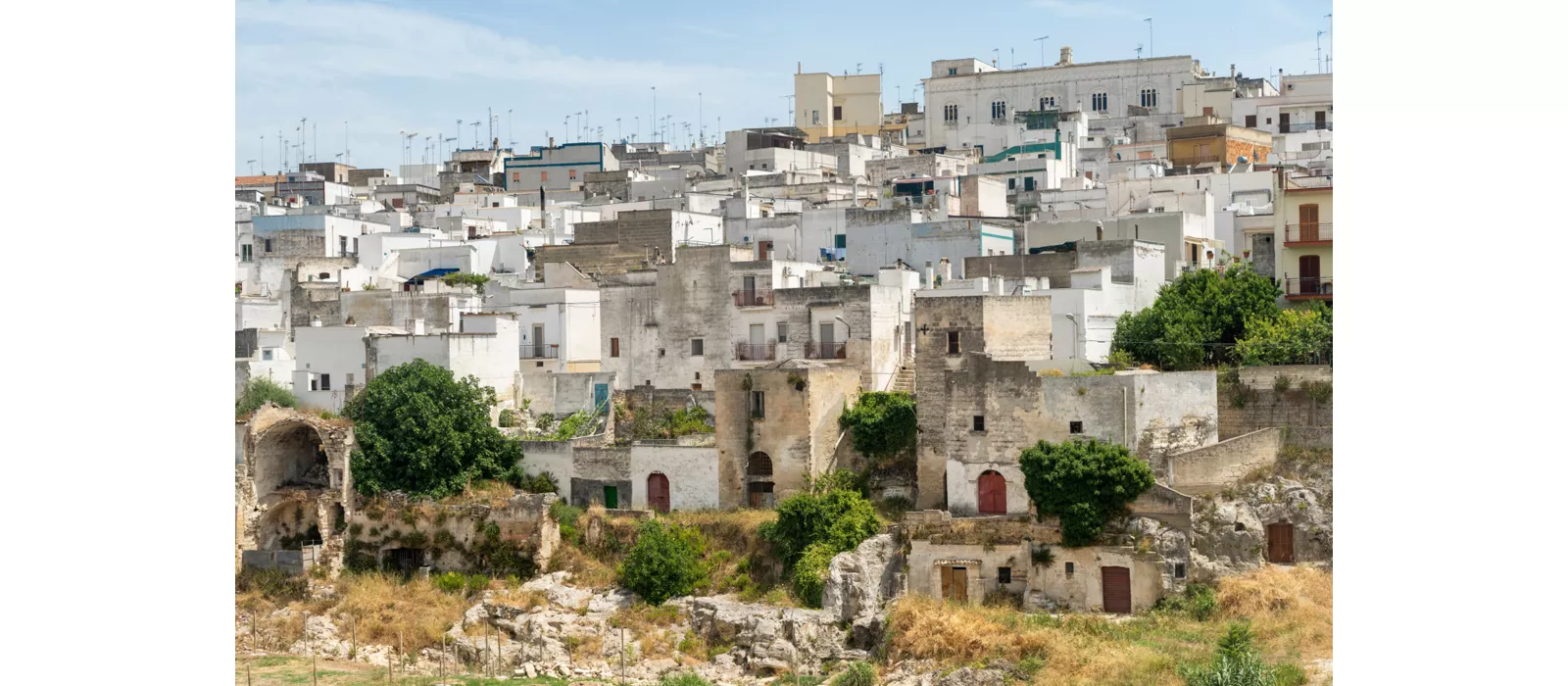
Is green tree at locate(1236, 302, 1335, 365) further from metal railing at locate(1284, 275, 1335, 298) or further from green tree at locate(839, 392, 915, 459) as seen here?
green tree at locate(839, 392, 915, 459)

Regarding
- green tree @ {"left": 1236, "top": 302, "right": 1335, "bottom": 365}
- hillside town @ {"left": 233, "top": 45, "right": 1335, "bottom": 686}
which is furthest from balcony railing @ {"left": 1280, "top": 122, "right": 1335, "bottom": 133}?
green tree @ {"left": 1236, "top": 302, "right": 1335, "bottom": 365}

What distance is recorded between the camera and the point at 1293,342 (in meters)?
13.6

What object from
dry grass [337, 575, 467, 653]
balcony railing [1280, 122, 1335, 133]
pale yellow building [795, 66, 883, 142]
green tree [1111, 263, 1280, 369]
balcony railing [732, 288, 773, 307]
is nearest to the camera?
dry grass [337, 575, 467, 653]

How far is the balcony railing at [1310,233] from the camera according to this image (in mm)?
16266

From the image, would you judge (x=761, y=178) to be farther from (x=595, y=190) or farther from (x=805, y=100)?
(x=805, y=100)

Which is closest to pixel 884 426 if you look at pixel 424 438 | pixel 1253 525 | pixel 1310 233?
pixel 1253 525

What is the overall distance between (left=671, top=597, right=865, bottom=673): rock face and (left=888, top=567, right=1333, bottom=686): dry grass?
1.77 ft

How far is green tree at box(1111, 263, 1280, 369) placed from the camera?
14.5 m

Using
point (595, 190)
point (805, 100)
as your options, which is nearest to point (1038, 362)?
point (595, 190)

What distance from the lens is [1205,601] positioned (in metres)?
12.0

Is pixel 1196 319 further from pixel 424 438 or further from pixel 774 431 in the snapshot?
pixel 424 438

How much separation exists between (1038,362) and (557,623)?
416 centimetres

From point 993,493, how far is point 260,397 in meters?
6.95

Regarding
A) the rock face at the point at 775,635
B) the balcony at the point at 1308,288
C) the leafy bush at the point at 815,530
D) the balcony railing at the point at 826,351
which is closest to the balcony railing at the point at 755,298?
the balcony railing at the point at 826,351
